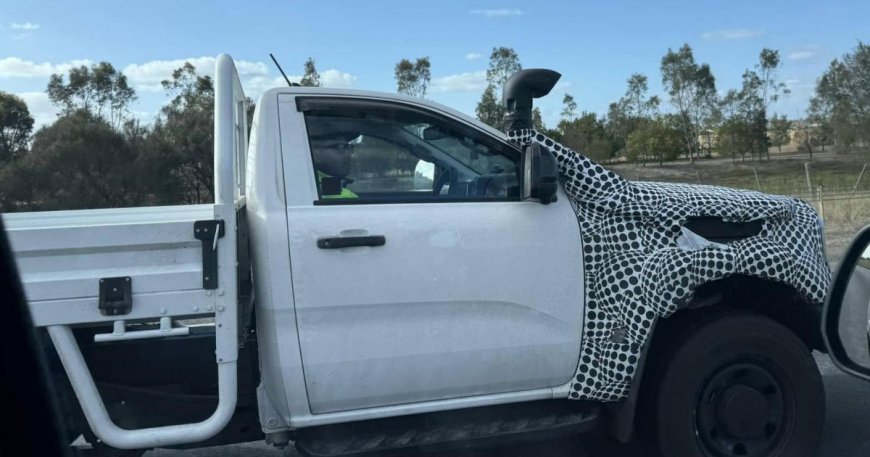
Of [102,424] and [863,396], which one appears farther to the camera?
[863,396]

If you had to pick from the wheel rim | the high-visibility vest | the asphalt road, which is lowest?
the asphalt road

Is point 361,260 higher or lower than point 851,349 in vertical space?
higher

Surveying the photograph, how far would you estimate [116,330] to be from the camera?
3111 millimetres

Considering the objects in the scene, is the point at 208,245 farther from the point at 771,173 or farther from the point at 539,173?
the point at 771,173

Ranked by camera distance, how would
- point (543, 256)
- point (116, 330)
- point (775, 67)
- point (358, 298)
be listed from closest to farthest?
1. point (116, 330)
2. point (358, 298)
3. point (543, 256)
4. point (775, 67)

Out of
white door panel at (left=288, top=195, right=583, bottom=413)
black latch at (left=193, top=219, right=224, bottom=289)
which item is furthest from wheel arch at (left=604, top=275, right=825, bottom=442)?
black latch at (left=193, top=219, right=224, bottom=289)

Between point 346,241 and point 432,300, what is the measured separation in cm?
49

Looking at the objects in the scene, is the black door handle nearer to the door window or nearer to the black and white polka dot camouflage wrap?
the door window

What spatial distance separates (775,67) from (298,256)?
5512 cm

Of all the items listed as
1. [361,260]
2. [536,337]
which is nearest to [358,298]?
[361,260]

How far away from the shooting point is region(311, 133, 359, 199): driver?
353cm

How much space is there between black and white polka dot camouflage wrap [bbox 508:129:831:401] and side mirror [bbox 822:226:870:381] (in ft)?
3.15

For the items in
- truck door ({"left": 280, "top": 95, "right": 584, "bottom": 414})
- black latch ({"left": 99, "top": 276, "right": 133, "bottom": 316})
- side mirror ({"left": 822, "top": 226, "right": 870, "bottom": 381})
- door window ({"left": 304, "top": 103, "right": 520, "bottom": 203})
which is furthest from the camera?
door window ({"left": 304, "top": 103, "right": 520, "bottom": 203})

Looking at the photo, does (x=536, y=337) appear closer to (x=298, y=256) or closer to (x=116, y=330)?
(x=298, y=256)
